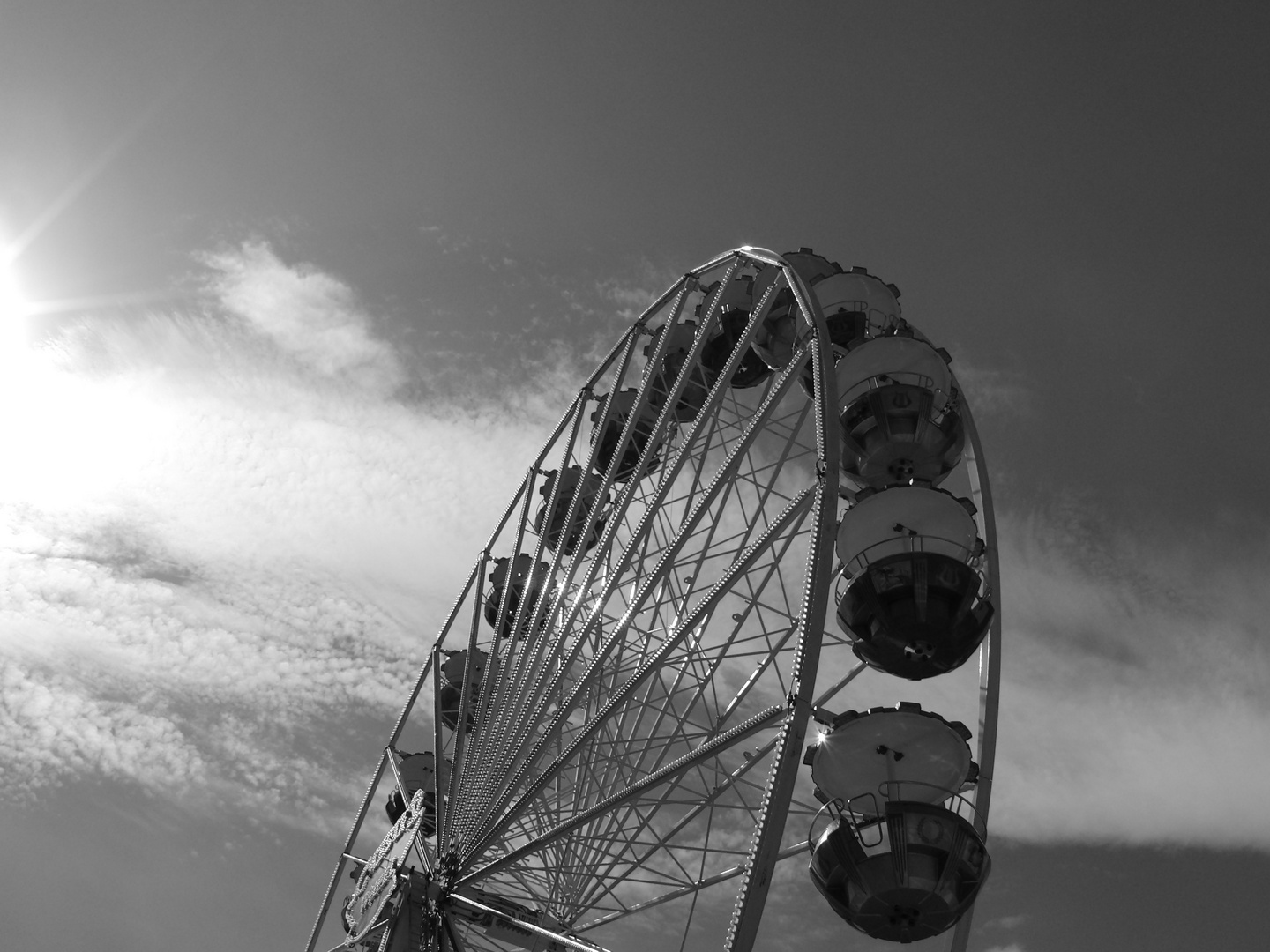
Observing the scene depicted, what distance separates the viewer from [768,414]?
12836 mm

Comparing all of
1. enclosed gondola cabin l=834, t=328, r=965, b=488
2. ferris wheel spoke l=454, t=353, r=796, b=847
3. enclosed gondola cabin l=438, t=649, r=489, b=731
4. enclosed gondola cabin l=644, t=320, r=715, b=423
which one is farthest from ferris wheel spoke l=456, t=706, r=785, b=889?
enclosed gondola cabin l=644, t=320, r=715, b=423

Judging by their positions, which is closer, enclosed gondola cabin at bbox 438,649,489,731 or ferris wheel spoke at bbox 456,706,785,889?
ferris wheel spoke at bbox 456,706,785,889

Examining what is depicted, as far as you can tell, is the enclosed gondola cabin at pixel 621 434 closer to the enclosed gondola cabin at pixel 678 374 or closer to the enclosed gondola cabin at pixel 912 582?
the enclosed gondola cabin at pixel 678 374

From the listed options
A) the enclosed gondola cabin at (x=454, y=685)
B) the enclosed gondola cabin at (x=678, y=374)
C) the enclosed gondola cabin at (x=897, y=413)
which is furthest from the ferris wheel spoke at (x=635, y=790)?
the enclosed gondola cabin at (x=678, y=374)

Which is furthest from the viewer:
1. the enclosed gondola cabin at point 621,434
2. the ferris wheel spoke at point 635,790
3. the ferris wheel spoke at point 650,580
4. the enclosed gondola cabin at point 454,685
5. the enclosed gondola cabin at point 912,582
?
the enclosed gondola cabin at point 454,685

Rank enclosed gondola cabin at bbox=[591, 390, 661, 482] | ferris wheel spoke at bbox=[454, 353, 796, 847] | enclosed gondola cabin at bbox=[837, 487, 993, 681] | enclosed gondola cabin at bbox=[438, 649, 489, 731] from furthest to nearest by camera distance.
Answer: enclosed gondola cabin at bbox=[438, 649, 489, 731], enclosed gondola cabin at bbox=[591, 390, 661, 482], ferris wheel spoke at bbox=[454, 353, 796, 847], enclosed gondola cabin at bbox=[837, 487, 993, 681]

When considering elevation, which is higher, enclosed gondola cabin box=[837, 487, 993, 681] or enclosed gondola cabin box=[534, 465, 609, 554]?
enclosed gondola cabin box=[534, 465, 609, 554]

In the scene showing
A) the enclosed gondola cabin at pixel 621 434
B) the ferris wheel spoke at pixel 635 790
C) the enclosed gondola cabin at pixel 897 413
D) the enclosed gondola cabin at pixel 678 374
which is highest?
the enclosed gondola cabin at pixel 678 374

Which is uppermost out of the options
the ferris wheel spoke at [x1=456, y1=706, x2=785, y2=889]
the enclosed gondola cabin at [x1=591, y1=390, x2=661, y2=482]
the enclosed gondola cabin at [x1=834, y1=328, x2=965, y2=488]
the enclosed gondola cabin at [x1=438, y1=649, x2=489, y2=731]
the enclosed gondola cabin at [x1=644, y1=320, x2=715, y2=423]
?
the enclosed gondola cabin at [x1=644, y1=320, x2=715, y2=423]

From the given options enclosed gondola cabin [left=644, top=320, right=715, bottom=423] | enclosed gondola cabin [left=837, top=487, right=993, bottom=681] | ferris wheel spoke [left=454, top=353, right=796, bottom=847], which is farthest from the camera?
enclosed gondola cabin [left=644, top=320, right=715, bottom=423]

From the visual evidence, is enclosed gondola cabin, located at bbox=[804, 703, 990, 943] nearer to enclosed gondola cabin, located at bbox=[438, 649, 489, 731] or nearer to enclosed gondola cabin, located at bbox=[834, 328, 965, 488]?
enclosed gondola cabin, located at bbox=[834, 328, 965, 488]

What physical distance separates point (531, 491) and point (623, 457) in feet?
7.23

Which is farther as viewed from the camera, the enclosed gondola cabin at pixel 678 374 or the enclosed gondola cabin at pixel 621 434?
the enclosed gondola cabin at pixel 678 374

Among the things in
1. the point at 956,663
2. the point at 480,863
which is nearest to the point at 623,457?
the point at 480,863
